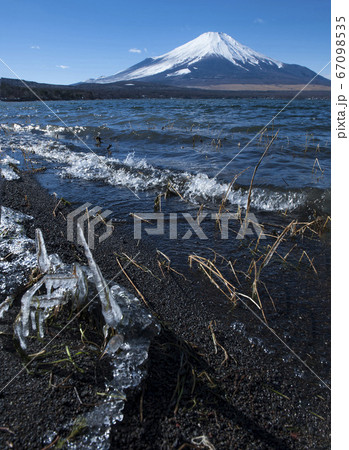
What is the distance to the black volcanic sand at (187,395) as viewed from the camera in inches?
61.6

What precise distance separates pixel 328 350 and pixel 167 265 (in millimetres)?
1671

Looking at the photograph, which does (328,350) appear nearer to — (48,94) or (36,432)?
(36,432)

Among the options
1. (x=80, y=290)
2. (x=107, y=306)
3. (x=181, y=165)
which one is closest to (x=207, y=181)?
(x=181, y=165)

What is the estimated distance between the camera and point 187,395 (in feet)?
5.86

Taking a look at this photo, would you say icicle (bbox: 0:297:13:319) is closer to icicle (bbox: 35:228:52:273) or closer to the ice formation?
the ice formation

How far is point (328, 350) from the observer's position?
90.7 inches

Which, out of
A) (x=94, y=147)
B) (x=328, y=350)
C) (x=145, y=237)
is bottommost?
(x=328, y=350)

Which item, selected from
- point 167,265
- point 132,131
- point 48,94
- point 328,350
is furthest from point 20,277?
point 48,94

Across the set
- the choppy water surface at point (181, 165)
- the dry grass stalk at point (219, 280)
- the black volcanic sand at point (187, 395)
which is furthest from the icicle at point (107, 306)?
the choppy water surface at point (181, 165)

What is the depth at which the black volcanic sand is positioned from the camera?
156 centimetres
